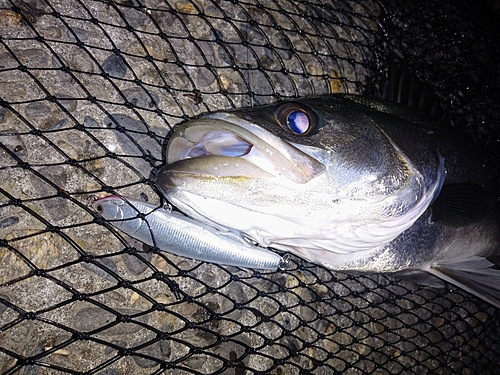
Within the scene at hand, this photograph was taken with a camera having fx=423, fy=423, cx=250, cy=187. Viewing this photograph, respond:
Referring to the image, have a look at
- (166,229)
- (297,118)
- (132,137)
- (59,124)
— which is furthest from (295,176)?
(59,124)

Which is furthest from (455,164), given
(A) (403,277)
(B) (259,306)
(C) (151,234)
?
(C) (151,234)

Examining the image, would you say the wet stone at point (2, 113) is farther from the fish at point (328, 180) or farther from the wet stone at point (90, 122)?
the fish at point (328, 180)

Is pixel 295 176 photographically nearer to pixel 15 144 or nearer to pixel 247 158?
pixel 247 158

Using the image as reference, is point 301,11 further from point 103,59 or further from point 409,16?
point 103,59

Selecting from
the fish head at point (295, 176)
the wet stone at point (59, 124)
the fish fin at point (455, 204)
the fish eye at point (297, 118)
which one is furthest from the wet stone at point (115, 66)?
the fish fin at point (455, 204)

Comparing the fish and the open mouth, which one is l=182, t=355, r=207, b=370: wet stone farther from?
the open mouth

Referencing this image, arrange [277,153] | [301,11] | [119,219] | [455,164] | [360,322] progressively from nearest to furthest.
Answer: [277,153]
[119,219]
[455,164]
[360,322]
[301,11]

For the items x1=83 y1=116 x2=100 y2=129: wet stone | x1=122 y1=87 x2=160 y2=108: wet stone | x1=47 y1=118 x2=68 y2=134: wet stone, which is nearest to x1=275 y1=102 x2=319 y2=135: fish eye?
x1=122 y1=87 x2=160 y2=108: wet stone
